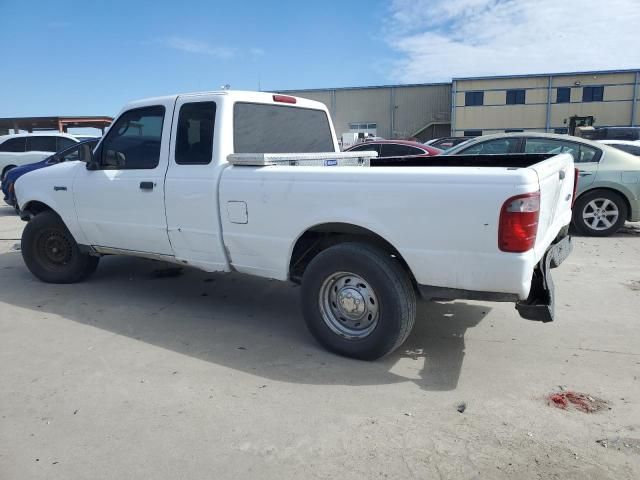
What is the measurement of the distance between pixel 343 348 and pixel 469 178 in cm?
154

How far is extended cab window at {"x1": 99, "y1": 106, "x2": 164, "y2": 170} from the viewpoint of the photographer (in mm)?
4617

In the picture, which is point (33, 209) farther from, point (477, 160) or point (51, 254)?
point (477, 160)

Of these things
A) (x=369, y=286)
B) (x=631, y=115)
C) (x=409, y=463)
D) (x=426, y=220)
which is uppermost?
(x=631, y=115)

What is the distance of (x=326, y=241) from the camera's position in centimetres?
393

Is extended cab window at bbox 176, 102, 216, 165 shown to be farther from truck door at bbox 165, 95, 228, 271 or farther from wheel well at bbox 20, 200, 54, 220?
wheel well at bbox 20, 200, 54, 220

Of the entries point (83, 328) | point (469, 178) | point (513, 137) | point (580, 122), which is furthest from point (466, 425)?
point (580, 122)

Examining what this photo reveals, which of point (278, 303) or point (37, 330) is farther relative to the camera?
point (278, 303)

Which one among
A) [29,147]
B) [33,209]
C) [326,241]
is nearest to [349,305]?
[326,241]

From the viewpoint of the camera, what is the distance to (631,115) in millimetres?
40344

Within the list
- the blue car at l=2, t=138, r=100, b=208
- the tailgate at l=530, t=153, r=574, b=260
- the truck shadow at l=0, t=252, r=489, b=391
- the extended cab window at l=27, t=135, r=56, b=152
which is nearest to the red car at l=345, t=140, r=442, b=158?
the blue car at l=2, t=138, r=100, b=208

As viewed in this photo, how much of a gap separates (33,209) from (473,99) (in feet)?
139

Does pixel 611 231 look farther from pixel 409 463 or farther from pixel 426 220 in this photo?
pixel 409 463

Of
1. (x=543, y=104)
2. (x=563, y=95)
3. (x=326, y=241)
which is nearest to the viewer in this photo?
(x=326, y=241)

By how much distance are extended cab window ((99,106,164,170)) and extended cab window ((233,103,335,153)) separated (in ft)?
2.60
